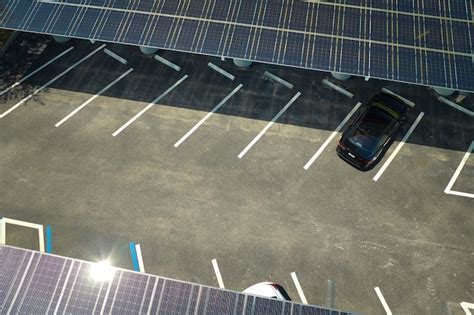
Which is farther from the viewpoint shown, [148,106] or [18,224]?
[148,106]

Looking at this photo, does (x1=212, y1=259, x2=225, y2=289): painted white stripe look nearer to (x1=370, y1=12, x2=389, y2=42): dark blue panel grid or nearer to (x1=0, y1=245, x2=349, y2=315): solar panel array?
(x1=0, y1=245, x2=349, y2=315): solar panel array

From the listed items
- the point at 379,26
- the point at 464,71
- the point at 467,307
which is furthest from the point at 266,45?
the point at 467,307

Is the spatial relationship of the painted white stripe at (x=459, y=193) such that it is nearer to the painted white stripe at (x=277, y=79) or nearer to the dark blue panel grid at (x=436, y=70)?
the dark blue panel grid at (x=436, y=70)

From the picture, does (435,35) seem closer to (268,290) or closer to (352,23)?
(352,23)

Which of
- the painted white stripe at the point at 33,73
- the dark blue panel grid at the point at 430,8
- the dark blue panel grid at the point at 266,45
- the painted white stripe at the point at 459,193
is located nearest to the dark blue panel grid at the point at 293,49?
the dark blue panel grid at the point at 266,45

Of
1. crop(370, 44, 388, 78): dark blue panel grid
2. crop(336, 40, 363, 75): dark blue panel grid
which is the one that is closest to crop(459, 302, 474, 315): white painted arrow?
crop(370, 44, 388, 78): dark blue panel grid

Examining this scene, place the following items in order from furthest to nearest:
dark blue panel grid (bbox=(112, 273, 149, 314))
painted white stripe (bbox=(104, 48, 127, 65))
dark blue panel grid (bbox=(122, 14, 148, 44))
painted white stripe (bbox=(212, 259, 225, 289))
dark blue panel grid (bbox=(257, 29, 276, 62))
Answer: painted white stripe (bbox=(104, 48, 127, 65)) < dark blue panel grid (bbox=(122, 14, 148, 44)) < dark blue panel grid (bbox=(257, 29, 276, 62)) < painted white stripe (bbox=(212, 259, 225, 289)) < dark blue panel grid (bbox=(112, 273, 149, 314))

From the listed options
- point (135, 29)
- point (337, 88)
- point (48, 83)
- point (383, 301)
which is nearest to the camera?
point (383, 301)
